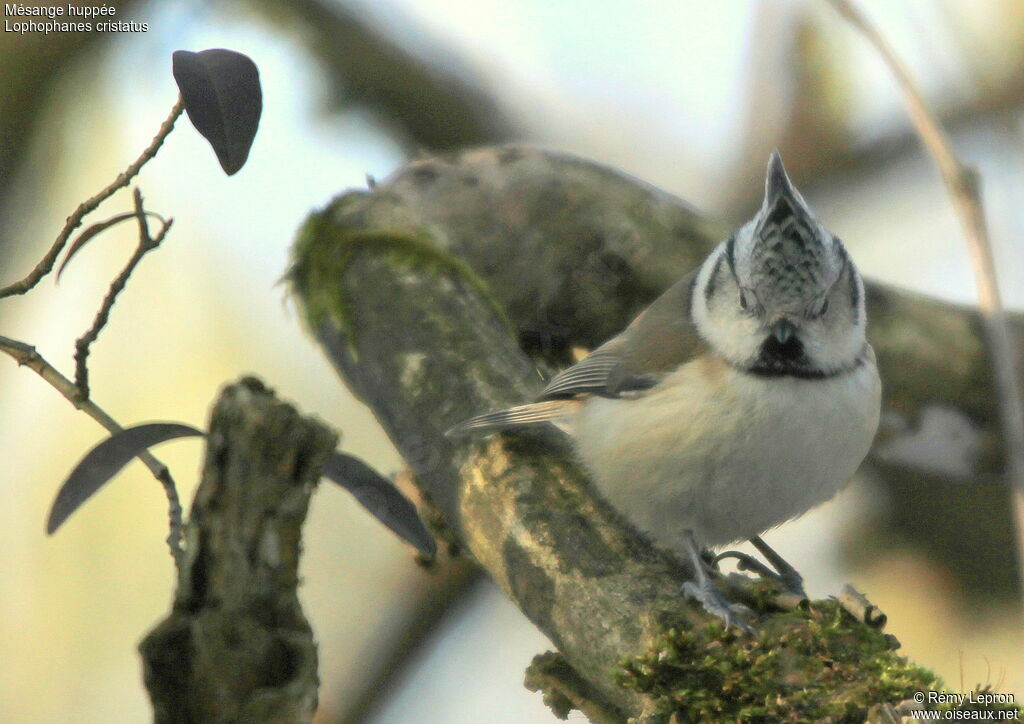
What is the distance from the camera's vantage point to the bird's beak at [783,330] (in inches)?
85.7

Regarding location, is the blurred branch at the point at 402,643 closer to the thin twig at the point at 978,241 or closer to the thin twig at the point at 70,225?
the thin twig at the point at 978,241

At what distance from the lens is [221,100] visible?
5.32 ft

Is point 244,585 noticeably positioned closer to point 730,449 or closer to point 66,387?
point 66,387

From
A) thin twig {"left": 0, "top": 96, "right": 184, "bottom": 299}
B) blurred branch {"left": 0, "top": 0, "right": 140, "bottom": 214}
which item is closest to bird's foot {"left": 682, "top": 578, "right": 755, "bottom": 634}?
thin twig {"left": 0, "top": 96, "right": 184, "bottom": 299}

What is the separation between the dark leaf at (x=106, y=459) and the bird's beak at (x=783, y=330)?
1.30 meters

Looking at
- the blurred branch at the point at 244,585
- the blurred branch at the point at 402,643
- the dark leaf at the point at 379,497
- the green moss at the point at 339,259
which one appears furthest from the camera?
the blurred branch at the point at 402,643

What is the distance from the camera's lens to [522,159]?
338 cm

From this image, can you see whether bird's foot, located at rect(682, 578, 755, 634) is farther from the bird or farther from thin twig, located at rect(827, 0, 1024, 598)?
thin twig, located at rect(827, 0, 1024, 598)

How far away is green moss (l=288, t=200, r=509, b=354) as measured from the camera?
291 cm

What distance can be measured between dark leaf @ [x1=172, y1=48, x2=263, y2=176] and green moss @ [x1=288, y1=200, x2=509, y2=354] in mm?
1205

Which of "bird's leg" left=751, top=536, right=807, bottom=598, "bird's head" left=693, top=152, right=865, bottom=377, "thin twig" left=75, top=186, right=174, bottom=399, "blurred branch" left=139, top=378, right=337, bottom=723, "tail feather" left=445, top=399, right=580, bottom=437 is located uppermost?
"bird's head" left=693, top=152, right=865, bottom=377

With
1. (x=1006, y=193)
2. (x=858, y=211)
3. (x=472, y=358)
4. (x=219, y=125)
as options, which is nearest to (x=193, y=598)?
(x=219, y=125)

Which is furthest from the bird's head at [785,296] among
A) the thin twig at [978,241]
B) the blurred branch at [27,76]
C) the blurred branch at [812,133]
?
the blurred branch at [812,133]

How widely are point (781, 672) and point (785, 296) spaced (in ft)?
2.83
